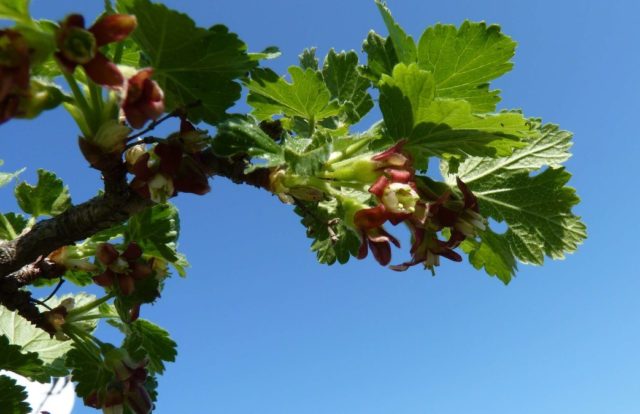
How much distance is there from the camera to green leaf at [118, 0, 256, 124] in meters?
1.19

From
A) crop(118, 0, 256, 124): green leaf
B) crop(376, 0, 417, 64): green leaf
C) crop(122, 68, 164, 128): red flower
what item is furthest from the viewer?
crop(376, 0, 417, 64): green leaf

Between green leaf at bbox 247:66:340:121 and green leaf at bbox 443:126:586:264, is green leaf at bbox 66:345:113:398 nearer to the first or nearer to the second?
green leaf at bbox 247:66:340:121

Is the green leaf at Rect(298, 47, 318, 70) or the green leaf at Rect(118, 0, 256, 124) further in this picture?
the green leaf at Rect(298, 47, 318, 70)

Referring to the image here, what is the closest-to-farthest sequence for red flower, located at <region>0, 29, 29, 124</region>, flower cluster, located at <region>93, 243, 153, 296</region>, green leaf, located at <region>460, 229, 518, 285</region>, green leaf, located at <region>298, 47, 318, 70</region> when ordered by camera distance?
1. red flower, located at <region>0, 29, 29, 124</region>
2. flower cluster, located at <region>93, 243, 153, 296</region>
3. green leaf, located at <region>460, 229, 518, 285</region>
4. green leaf, located at <region>298, 47, 318, 70</region>

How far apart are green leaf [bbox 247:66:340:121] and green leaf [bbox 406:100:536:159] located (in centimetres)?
27

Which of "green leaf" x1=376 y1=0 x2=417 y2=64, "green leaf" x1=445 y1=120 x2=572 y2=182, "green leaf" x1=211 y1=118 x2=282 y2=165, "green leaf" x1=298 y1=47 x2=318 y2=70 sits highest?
"green leaf" x1=298 y1=47 x2=318 y2=70

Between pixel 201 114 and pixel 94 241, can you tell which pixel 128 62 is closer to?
pixel 201 114

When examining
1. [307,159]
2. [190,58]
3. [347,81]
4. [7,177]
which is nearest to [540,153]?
[347,81]

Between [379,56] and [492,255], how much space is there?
0.63 m

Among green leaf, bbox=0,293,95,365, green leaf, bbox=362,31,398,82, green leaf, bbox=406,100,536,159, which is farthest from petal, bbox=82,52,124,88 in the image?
green leaf, bbox=0,293,95,365

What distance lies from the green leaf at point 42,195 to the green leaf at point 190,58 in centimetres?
70

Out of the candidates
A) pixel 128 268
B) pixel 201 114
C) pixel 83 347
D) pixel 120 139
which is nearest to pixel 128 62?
pixel 201 114

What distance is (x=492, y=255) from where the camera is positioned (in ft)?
5.86

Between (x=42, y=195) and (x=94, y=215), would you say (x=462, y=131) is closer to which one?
(x=94, y=215)
